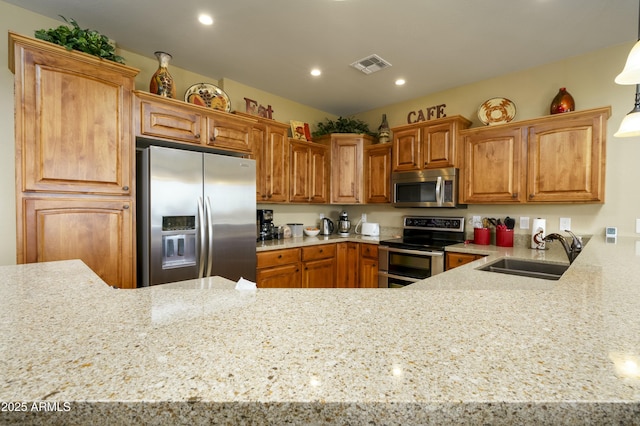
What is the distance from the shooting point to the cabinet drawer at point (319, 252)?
3.26 m

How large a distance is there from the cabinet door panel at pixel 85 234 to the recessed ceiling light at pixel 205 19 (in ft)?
4.83

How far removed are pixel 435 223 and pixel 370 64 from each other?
75.5 inches

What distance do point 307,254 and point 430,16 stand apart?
2.40 meters

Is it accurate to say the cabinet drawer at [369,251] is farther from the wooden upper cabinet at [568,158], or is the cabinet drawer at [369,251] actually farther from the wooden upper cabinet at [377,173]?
the wooden upper cabinet at [568,158]

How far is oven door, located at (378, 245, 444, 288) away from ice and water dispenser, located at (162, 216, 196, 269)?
6.44 feet

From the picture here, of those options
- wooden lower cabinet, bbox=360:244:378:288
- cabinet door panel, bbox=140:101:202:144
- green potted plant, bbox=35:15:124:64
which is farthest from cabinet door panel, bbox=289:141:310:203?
green potted plant, bbox=35:15:124:64

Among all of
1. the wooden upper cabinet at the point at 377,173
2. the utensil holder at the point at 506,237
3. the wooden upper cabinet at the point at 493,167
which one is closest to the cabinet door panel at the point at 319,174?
the wooden upper cabinet at the point at 377,173

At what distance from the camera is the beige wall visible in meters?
2.05

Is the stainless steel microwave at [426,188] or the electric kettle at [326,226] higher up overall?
the stainless steel microwave at [426,188]

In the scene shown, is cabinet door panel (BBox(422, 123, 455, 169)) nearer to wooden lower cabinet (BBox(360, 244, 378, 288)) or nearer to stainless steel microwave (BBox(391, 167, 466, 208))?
stainless steel microwave (BBox(391, 167, 466, 208))

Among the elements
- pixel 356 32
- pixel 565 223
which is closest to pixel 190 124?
pixel 356 32

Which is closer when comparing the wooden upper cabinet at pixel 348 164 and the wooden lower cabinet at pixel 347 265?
the wooden lower cabinet at pixel 347 265

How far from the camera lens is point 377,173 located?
12.4ft

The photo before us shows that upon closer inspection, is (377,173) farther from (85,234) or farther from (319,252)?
(85,234)
